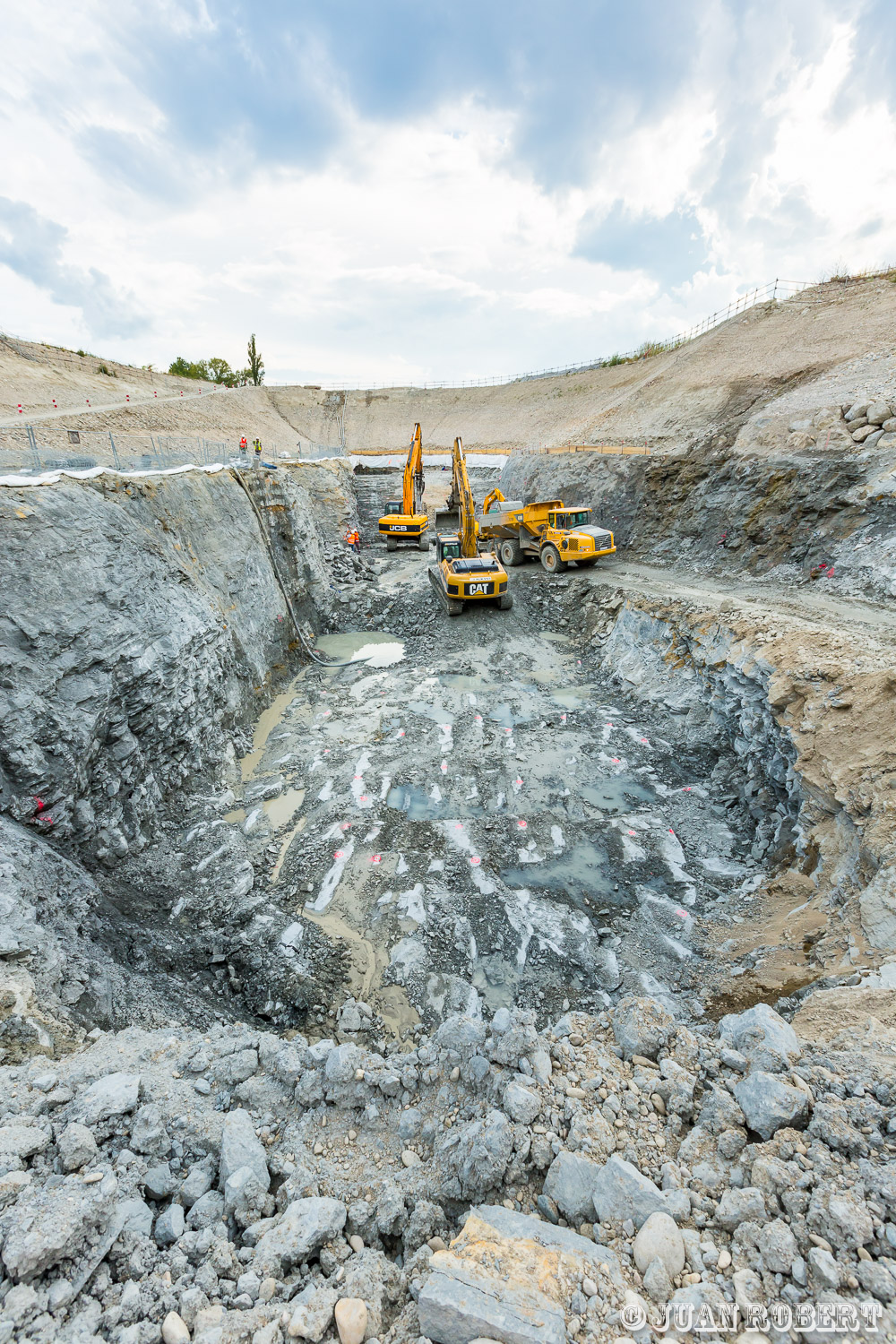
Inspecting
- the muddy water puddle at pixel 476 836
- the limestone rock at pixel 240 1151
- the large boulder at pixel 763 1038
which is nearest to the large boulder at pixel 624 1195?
the large boulder at pixel 763 1038

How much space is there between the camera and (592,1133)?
301cm

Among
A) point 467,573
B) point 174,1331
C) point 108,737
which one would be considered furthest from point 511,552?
point 174,1331

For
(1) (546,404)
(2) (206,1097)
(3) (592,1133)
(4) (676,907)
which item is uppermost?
(1) (546,404)


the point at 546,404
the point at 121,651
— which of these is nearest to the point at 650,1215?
the point at 121,651

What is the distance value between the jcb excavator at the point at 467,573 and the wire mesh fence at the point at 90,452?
632 centimetres

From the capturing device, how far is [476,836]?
7.63 m

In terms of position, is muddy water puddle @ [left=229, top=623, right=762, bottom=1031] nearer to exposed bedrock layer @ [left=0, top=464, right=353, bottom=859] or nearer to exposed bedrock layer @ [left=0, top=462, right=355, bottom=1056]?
exposed bedrock layer @ [left=0, top=462, right=355, bottom=1056]

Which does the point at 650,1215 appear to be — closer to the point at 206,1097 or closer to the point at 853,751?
the point at 206,1097

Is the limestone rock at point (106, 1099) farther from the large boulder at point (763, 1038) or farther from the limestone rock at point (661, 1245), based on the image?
the large boulder at point (763, 1038)

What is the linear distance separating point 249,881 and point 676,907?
5116 millimetres

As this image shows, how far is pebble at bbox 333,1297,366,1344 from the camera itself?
7.48 ft

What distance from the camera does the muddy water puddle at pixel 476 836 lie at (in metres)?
5.93

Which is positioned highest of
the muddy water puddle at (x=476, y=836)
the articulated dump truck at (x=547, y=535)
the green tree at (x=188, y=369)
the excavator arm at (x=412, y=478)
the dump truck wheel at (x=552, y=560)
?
the green tree at (x=188, y=369)

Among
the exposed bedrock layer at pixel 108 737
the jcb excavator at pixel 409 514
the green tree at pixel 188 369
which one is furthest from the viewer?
the green tree at pixel 188 369
